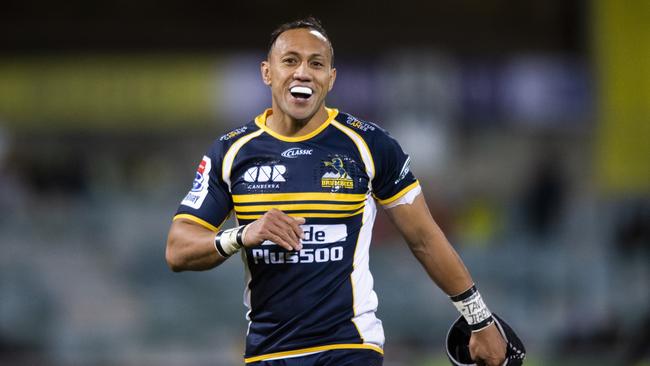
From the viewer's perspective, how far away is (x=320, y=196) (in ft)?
14.0

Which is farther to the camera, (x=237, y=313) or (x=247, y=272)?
(x=237, y=313)

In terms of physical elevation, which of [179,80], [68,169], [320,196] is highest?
[179,80]

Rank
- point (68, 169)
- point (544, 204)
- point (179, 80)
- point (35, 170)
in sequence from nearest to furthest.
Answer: point (544, 204), point (68, 169), point (35, 170), point (179, 80)

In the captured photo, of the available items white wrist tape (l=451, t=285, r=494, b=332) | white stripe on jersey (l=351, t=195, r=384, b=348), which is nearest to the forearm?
white stripe on jersey (l=351, t=195, r=384, b=348)

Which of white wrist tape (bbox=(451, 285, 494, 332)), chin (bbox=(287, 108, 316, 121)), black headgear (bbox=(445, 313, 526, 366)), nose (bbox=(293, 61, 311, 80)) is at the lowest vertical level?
black headgear (bbox=(445, 313, 526, 366))

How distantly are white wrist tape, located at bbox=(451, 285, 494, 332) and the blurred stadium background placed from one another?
442cm

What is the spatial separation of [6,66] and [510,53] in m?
7.94

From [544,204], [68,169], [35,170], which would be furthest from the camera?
[35,170]

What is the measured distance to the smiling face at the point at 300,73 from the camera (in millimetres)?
4305

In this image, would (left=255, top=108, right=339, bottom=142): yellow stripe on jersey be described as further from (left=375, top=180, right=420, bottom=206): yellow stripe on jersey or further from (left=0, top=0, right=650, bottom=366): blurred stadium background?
(left=0, top=0, right=650, bottom=366): blurred stadium background

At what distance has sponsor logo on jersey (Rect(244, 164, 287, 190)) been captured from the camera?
4.29 metres

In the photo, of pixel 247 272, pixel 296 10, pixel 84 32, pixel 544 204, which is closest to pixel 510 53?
pixel 296 10

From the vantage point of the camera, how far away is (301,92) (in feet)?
14.1

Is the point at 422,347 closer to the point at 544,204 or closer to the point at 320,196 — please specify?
the point at 544,204
